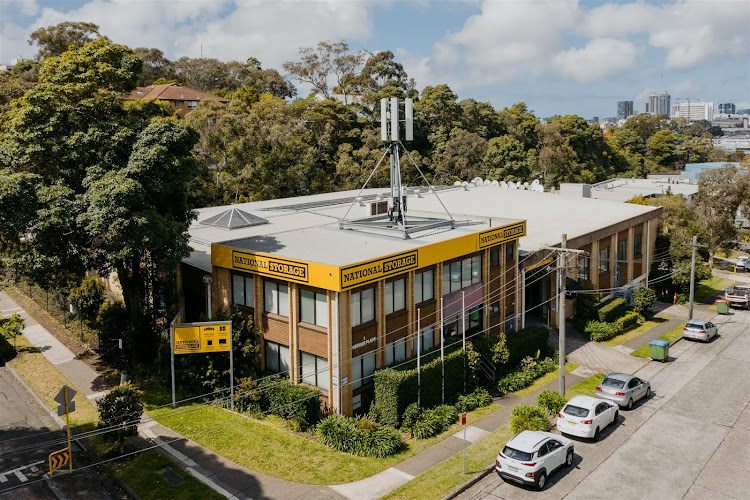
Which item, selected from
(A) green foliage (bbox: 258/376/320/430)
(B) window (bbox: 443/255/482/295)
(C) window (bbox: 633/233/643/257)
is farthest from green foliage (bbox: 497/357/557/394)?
(C) window (bbox: 633/233/643/257)

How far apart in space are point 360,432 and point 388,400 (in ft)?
9.10

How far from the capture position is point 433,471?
25328 mm

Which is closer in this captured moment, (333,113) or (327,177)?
(327,177)

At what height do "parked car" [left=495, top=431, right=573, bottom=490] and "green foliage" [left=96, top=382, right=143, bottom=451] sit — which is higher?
"green foliage" [left=96, top=382, right=143, bottom=451]

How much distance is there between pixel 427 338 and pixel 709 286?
143 ft

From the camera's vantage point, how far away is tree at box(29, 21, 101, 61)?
8650 centimetres

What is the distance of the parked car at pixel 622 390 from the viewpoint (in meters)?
32.1

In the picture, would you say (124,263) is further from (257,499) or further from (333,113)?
(333,113)

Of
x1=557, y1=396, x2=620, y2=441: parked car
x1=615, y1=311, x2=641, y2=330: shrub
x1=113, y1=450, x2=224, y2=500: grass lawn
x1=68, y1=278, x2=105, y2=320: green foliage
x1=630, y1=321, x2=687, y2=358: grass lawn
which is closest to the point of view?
x1=113, y1=450, x2=224, y2=500: grass lawn

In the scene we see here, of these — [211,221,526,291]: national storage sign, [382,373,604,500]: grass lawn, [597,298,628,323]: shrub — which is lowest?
[382,373,604,500]: grass lawn

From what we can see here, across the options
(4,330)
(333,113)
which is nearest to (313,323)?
(4,330)

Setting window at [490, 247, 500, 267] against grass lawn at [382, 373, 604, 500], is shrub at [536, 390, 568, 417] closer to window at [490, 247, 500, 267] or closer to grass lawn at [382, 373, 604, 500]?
grass lawn at [382, 373, 604, 500]

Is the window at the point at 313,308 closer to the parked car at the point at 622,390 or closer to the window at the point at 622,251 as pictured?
the parked car at the point at 622,390

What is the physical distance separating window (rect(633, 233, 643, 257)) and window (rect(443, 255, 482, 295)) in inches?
996
